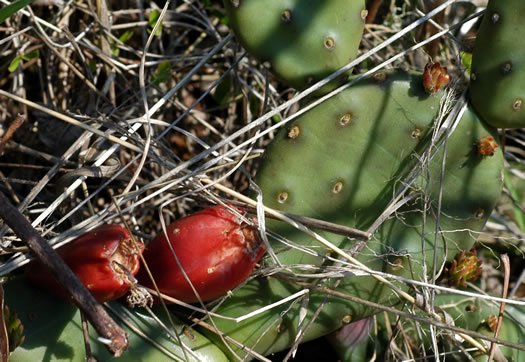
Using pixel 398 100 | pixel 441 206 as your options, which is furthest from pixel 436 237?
pixel 398 100

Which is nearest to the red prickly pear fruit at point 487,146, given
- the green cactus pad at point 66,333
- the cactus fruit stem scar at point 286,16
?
the cactus fruit stem scar at point 286,16

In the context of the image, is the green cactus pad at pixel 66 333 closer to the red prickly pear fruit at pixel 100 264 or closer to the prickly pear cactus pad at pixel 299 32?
the red prickly pear fruit at pixel 100 264

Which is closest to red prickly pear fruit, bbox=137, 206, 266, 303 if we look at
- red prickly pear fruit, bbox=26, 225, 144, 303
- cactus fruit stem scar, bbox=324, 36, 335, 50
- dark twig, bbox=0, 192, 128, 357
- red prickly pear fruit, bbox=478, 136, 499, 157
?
red prickly pear fruit, bbox=26, 225, 144, 303

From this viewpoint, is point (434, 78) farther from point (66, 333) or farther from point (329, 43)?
point (66, 333)

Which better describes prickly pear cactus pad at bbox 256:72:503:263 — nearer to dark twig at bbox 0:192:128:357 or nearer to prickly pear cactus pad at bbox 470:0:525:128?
prickly pear cactus pad at bbox 470:0:525:128

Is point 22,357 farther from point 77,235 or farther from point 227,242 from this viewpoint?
point 227,242
